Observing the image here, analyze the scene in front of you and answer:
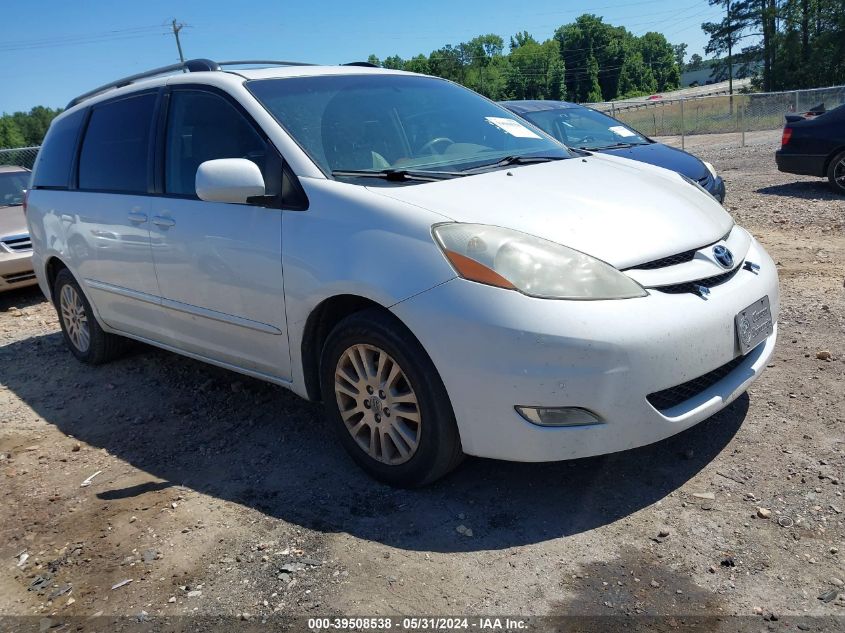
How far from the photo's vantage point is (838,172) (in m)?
10.2

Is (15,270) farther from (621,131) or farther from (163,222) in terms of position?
(621,131)

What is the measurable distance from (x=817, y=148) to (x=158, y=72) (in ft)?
30.4

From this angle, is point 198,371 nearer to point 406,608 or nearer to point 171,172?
point 171,172

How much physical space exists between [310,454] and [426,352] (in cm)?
117

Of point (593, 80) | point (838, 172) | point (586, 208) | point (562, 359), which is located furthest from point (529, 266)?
point (593, 80)

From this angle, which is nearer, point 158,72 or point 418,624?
point 418,624

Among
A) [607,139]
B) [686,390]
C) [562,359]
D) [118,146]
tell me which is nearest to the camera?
[562,359]

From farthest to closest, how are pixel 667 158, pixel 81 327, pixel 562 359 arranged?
pixel 667 158, pixel 81 327, pixel 562 359

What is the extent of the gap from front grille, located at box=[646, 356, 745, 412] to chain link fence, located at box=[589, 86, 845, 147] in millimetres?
19884

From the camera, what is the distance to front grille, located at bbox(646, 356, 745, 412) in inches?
112

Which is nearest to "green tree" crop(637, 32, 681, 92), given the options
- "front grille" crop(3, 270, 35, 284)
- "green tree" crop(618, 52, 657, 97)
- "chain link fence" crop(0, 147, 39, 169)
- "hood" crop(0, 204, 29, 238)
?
"green tree" crop(618, 52, 657, 97)

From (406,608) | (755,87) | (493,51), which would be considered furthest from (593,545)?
(493,51)

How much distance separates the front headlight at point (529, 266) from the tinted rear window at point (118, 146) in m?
2.35

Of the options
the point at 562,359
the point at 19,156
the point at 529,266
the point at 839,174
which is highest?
the point at 19,156
